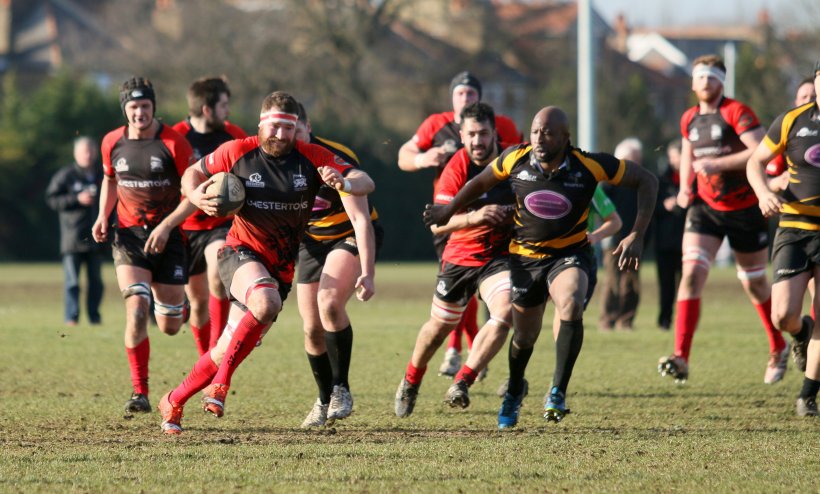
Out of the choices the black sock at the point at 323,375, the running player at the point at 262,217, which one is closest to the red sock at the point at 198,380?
the running player at the point at 262,217

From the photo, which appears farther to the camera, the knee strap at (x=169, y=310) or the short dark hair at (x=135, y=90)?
the knee strap at (x=169, y=310)

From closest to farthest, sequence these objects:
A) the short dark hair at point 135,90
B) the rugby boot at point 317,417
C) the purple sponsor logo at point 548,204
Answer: the purple sponsor logo at point 548,204, the rugby boot at point 317,417, the short dark hair at point 135,90

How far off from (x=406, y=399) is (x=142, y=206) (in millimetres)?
2423

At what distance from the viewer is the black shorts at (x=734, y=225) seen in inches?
431

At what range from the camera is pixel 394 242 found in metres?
41.1

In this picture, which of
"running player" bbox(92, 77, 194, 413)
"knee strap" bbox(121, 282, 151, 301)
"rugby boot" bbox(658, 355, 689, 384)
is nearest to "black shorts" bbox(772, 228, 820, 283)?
"rugby boot" bbox(658, 355, 689, 384)

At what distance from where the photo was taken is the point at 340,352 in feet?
29.1

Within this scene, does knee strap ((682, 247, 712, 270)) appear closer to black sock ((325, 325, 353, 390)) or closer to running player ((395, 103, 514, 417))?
running player ((395, 103, 514, 417))

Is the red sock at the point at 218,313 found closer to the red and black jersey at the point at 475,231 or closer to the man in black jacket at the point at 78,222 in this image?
the red and black jersey at the point at 475,231

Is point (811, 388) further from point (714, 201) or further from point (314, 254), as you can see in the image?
point (314, 254)

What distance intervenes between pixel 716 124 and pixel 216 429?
4965mm

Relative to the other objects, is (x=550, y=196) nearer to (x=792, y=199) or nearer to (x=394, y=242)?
(x=792, y=199)

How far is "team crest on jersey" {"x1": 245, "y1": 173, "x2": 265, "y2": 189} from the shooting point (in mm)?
8062

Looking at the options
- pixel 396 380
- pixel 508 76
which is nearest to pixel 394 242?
pixel 508 76
